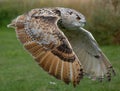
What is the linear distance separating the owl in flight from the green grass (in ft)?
6.00

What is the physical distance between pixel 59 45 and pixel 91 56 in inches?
70.2

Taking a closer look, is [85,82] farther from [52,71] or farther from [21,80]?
[52,71]

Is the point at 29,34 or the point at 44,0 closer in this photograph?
the point at 29,34

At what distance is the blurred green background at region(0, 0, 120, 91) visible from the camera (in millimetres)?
10125

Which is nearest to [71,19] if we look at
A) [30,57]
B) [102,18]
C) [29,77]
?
[29,77]

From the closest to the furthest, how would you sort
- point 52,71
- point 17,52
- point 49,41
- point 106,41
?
point 52,71 → point 49,41 → point 17,52 → point 106,41

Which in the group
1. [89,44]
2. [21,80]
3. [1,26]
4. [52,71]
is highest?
[52,71]

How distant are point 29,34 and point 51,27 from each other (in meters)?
0.39

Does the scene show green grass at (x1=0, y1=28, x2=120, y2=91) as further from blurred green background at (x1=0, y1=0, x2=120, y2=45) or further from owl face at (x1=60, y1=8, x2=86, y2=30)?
owl face at (x1=60, y1=8, x2=86, y2=30)

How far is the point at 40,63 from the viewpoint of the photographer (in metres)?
5.98

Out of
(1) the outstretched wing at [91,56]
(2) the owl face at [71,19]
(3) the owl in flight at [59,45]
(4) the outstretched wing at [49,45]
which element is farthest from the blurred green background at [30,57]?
(4) the outstretched wing at [49,45]

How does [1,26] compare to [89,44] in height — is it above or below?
below

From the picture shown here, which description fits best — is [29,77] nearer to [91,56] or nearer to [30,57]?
[91,56]

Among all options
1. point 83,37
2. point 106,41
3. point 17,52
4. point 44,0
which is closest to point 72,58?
point 83,37
